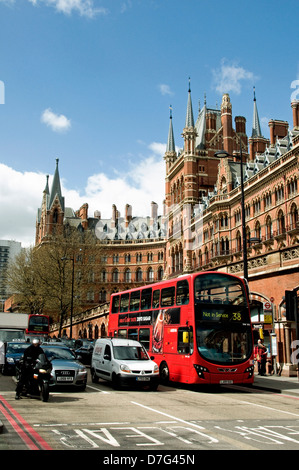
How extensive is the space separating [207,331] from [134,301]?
6816 millimetres

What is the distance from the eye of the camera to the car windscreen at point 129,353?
16.6 metres

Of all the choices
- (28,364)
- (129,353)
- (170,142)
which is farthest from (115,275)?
(28,364)

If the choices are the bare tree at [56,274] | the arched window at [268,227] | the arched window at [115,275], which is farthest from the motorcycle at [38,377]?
the arched window at [115,275]

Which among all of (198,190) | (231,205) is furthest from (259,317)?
(198,190)

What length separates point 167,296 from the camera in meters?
19.1

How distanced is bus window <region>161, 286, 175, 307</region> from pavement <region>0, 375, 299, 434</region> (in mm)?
4529

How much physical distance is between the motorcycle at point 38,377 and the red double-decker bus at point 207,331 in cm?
543

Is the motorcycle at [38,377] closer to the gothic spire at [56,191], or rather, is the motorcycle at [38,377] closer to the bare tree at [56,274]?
the bare tree at [56,274]

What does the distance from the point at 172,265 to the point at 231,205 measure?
20.1m

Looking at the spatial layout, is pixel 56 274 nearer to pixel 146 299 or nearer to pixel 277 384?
pixel 146 299

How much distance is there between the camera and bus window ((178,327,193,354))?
16.4 metres

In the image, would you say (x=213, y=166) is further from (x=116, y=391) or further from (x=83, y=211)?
(x=116, y=391)
